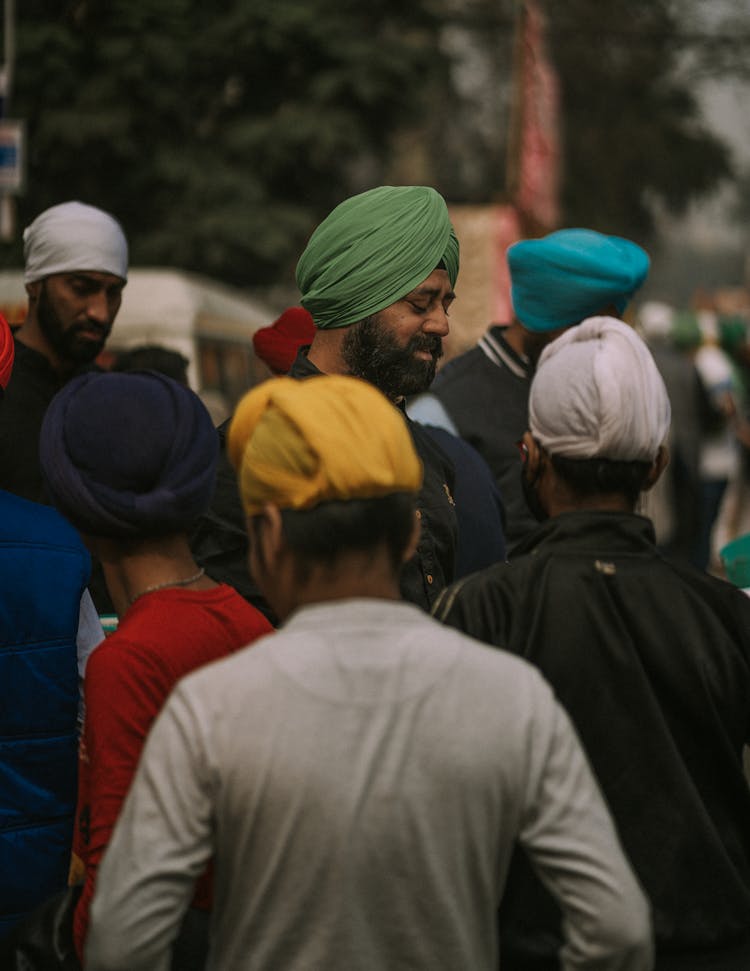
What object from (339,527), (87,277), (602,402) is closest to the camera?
(339,527)

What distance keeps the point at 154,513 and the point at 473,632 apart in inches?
22.6

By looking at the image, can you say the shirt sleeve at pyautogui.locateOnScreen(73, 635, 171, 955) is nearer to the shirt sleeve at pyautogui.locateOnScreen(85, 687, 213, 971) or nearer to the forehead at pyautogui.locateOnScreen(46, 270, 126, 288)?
the shirt sleeve at pyautogui.locateOnScreen(85, 687, 213, 971)

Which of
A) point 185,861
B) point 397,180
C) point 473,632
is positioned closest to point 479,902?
point 185,861

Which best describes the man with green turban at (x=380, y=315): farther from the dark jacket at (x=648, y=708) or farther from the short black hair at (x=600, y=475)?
the dark jacket at (x=648, y=708)

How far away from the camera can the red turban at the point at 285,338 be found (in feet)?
15.4

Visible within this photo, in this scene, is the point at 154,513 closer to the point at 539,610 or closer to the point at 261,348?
the point at 539,610

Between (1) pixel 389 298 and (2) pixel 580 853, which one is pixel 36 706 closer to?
(2) pixel 580 853

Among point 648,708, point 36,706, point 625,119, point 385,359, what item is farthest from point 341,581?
point 625,119

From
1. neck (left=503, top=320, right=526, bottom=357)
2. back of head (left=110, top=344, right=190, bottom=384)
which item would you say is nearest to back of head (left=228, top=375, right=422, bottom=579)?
neck (left=503, top=320, right=526, bottom=357)

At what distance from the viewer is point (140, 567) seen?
2.63 meters

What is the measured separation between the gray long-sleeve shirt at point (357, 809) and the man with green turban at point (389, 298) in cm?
149

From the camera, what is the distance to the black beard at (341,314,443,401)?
3.71 meters

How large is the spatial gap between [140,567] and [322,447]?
616mm

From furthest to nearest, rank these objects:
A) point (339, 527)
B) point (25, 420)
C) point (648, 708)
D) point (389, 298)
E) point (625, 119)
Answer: point (625, 119), point (25, 420), point (389, 298), point (648, 708), point (339, 527)
